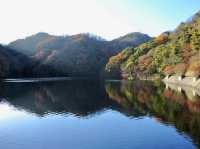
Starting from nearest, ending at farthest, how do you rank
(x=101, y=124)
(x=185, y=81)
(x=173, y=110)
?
(x=101, y=124) < (x=173, y=110) < (x=185, y=81)

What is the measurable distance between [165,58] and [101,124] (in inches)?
3648

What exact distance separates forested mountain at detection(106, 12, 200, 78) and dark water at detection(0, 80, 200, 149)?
38418 millimetres

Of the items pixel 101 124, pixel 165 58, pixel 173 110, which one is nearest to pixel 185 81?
pixel 165 58

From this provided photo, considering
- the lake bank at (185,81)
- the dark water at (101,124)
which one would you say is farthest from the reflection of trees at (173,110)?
the lake bank at (185,81)

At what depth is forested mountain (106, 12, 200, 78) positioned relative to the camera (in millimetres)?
112312

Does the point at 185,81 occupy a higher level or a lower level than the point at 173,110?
higher

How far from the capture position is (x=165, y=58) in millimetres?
134875

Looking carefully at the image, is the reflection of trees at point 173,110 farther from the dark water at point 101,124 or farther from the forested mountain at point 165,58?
the forested mountain at point 165,58

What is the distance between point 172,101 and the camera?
66.7 m

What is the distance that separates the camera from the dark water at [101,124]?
35.5m

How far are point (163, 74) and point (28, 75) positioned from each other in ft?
291

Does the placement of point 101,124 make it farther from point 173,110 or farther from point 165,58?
point 165,58

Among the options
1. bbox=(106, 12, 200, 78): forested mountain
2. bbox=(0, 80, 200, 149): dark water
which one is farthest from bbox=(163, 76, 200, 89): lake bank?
bbox=(0, 80, 200, 149): dark water

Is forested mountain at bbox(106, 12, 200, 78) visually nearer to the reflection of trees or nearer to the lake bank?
the lake bank
